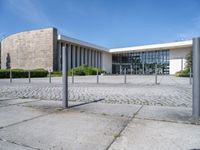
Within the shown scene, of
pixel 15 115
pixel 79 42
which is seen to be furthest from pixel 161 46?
pixel 15 115

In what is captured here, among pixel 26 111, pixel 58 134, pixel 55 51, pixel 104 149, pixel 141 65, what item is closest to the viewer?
pixel 104 149

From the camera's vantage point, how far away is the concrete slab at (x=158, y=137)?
100.0 inches

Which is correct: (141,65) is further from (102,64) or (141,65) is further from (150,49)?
(102,64)

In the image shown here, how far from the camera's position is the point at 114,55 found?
6162cm

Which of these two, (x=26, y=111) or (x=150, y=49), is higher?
(x=150, y=49)

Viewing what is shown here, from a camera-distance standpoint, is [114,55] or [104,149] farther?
[114,55]

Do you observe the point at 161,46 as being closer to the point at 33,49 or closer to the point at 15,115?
the point at 33,49

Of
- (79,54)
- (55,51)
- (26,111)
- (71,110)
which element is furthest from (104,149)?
(79,54)

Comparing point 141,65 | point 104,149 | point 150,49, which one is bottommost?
point 104,149

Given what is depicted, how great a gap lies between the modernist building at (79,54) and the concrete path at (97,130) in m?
28.0

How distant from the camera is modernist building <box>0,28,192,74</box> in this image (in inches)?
1513

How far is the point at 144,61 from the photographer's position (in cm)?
5281

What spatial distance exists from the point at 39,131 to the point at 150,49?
48.4 metres

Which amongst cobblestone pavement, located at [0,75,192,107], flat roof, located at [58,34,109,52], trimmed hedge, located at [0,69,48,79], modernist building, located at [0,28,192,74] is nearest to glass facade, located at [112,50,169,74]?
modernist building, located at [0,28,192,74]
